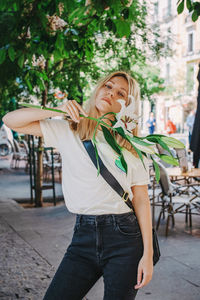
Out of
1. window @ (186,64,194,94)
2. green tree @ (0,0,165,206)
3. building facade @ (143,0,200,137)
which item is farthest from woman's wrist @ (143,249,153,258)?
window @ (186,64,194,94)

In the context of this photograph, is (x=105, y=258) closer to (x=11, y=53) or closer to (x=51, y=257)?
(x=11, y=53)

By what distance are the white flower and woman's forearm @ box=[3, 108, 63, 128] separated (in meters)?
0.34

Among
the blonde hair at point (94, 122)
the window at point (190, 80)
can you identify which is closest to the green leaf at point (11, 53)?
the blonde hair at point (94, 122)

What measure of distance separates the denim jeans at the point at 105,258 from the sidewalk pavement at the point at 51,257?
1640 millimetres

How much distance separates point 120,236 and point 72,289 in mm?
367

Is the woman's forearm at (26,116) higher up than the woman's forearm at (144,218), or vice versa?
the woman's forearm at (26,116)

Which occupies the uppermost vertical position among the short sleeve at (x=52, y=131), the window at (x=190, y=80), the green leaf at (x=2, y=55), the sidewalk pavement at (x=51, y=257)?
the window at (x=190, y=80)

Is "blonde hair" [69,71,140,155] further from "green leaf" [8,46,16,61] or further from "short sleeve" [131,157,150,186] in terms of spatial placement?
"green leaf" [8,46,16,61]

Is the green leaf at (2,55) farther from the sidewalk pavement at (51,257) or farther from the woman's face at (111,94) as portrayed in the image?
the sidewalk pavement at (51,257)

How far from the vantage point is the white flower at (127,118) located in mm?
1867

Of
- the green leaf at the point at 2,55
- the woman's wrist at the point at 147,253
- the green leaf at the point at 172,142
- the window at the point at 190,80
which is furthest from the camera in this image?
the window at the point at 190,80

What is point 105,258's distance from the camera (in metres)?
1.92

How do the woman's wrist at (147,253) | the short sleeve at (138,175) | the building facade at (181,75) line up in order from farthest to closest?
the building facade at (181,75) → the short sleeve at (138,175) → the woman's wrist at (147,253)

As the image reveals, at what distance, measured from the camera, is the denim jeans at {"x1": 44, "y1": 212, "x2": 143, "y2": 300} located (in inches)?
74.1
